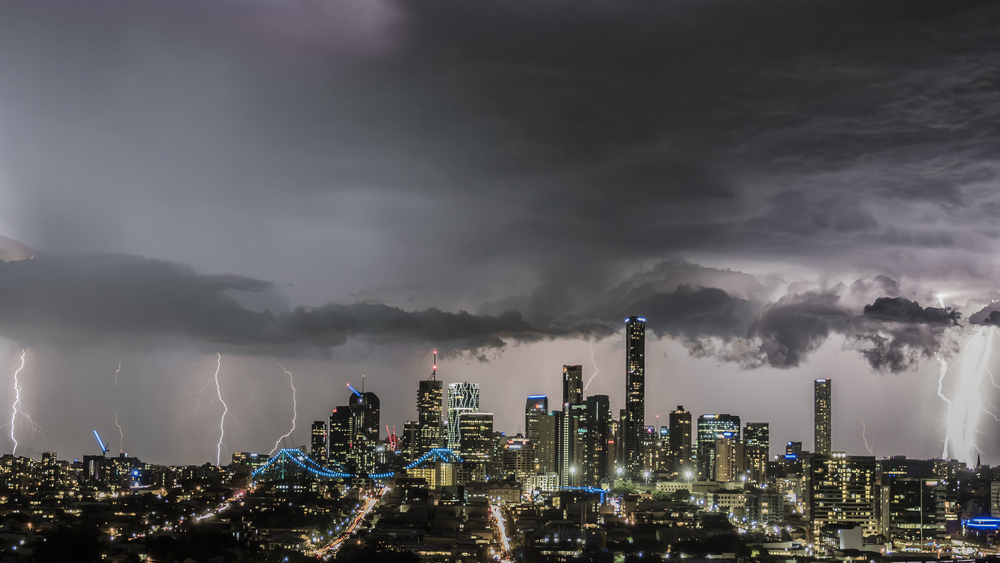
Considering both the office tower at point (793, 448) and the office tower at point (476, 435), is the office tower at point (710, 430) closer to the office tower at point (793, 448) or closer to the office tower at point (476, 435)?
the office tower at point (793, 448)

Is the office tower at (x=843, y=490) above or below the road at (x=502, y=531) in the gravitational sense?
above

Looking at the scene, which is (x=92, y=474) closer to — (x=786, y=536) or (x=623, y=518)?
(x=623, y=518)

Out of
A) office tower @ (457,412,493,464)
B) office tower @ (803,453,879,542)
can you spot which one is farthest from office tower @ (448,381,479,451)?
office tower @ (803,453,879,542)

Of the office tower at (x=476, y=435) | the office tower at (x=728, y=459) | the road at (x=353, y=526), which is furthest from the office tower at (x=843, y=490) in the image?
the office tower at (x=476, y=435)

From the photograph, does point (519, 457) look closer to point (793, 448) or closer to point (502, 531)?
point (793, 448)

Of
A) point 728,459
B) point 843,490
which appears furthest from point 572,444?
point 843,490
